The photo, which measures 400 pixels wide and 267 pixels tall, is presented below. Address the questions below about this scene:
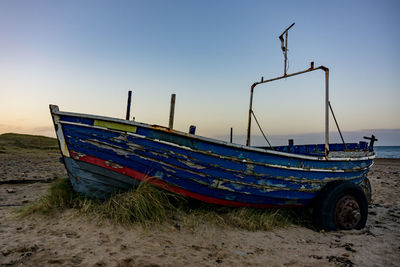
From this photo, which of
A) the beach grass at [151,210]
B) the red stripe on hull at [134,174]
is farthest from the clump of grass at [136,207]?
the red stripe on hull at [134,174]

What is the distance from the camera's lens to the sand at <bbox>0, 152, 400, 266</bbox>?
284cm

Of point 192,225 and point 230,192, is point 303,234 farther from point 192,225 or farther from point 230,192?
point 192,225

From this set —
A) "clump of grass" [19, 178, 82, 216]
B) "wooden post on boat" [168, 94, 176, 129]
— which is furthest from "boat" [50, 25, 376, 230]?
"wooden post on boat" [168, 94, 176, 129]

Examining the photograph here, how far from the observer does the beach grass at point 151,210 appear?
3.77 m

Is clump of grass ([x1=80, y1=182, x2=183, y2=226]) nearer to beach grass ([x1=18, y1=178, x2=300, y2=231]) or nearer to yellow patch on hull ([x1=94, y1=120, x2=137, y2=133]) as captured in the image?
beach grass ([x1=18, y1=178, x2=300, y2=231])

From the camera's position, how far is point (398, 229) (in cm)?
490

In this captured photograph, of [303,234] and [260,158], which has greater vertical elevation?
[260,158]

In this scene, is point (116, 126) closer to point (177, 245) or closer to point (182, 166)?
point (182, 166)

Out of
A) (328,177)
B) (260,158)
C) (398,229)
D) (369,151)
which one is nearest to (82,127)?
(260,158)

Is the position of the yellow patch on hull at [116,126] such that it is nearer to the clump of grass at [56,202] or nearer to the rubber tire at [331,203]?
the clump of grass at [56,202]

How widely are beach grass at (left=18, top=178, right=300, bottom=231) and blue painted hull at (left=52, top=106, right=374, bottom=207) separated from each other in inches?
7.8

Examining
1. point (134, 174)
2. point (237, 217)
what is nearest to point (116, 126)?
point (134, 174)

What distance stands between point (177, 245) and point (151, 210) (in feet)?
2.51

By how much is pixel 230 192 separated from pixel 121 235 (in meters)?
1.80
